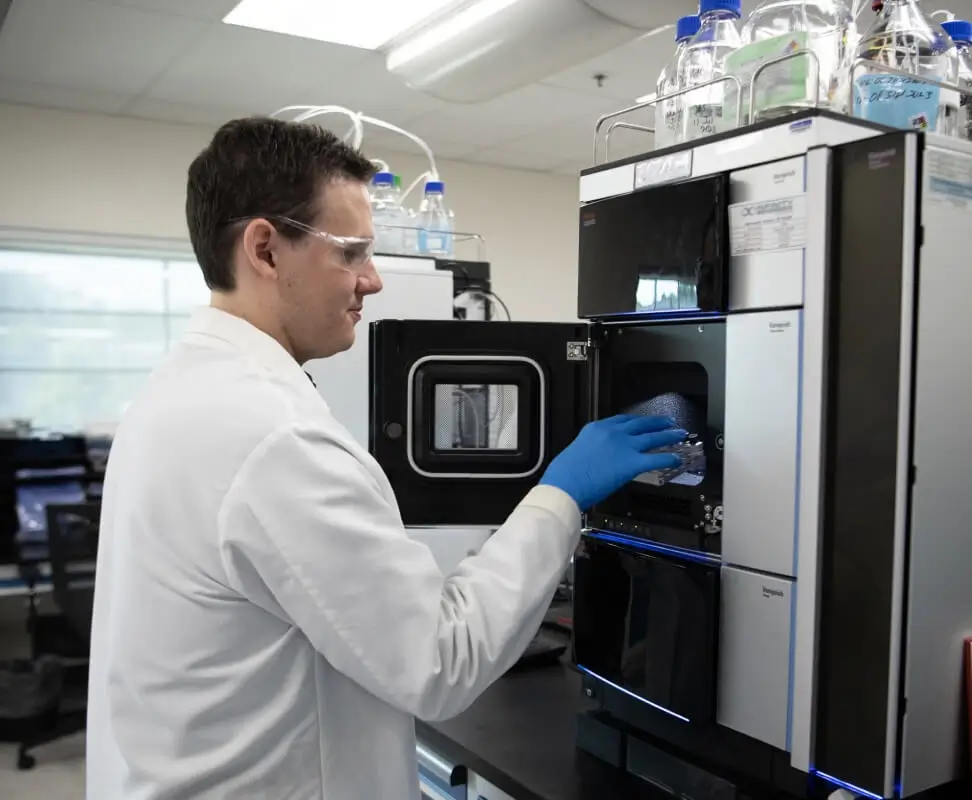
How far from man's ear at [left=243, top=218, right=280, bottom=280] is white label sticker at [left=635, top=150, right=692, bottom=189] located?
483mm

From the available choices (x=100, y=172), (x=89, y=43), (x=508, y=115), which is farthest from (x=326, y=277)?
(x=100, y=172)

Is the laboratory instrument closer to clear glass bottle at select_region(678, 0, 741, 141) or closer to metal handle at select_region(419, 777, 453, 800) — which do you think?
clear glass bottle at select_region(678, 0, 741, 141)

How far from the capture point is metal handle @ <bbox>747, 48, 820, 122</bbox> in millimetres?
998

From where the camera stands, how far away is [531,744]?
131cm

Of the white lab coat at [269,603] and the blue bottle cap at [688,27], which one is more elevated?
the blue bottle cap at [688,27]

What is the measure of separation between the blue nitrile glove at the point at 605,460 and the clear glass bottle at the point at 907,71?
461mm

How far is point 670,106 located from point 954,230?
42cm

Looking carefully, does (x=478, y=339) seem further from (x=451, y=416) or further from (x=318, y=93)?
(x=318, y=93)

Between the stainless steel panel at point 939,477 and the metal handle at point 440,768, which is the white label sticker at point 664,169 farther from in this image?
the metal handle at point 440,768

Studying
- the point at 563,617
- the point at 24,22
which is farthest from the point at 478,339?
the point at 24,22

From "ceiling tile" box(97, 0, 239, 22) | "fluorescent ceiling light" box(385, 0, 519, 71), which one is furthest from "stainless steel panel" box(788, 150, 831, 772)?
"ceiling tile" box(97, 0, 239, 22)

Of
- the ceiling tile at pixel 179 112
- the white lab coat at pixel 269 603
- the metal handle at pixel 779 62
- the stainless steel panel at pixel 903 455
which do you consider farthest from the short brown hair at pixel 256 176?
the ceiling tile at pixel 179 112

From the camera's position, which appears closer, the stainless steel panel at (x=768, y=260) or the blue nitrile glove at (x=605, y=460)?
the stainless steel panel at (x=768, y=260)

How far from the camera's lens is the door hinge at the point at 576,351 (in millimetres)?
1298
